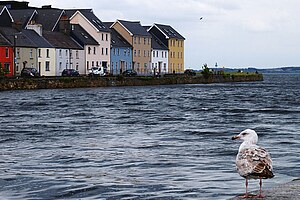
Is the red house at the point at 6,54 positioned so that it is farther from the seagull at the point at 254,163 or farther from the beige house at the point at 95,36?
the seagull at the point at 254,163

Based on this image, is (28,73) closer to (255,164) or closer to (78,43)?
(78,43)

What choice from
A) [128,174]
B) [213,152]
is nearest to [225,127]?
[213,152]

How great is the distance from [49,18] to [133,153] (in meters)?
91.3

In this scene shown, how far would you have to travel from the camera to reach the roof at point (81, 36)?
11219 cm

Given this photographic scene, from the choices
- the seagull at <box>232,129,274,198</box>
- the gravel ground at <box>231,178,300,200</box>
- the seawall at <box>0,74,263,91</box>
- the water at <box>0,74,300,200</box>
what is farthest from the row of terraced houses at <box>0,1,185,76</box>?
the seagull at <box>232,129,274,198</box>

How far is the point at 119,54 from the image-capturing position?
127000 millimetres

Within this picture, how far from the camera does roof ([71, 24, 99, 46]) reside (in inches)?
4417

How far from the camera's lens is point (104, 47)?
12000cm

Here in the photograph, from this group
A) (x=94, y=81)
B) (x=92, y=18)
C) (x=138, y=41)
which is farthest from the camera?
(x=138, y=41)

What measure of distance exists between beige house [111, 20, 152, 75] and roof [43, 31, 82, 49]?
2262 centimetres

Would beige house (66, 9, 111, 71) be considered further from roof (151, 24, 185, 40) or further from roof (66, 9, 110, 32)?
roof (151, 24, 185, 40)

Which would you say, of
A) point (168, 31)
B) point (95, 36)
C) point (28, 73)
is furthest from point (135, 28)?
point (28, 73)

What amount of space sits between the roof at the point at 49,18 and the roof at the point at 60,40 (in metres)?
2.03

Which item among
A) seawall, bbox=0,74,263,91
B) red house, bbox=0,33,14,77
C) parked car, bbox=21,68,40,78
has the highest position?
red house, bbox=0,33,14,77
